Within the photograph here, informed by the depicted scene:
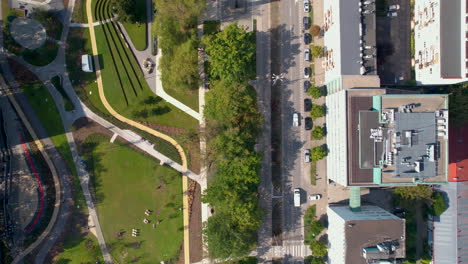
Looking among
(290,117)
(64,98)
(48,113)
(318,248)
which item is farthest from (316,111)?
(48,113)

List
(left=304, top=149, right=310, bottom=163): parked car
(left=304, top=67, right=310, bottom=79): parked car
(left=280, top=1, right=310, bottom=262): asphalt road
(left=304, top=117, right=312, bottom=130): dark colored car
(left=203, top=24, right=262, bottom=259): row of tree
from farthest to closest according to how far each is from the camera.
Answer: (left=304, top=117, right=312, bottom=130): dark colored car < (left=280, top=1, right=310, bottom=262): asphalt road < (left=304, top=149, right=310, bottom=163): parked car < (left=304, top=67, right=310, bottom=79): parked car < (left=203, top=24, right=262, bottom=259): row of tree

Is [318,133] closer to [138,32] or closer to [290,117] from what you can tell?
[290,117]

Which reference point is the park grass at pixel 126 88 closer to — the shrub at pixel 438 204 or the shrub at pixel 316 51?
the shrub at pixel 316 51

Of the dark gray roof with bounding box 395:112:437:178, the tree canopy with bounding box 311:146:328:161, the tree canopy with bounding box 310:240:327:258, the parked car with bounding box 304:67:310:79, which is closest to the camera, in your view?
the dark gray roof with bounding box 395:112:437:178

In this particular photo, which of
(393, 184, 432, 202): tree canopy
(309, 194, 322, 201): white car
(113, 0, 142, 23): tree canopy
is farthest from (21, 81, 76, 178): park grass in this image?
(393, 184, 432, 202): tree canopy

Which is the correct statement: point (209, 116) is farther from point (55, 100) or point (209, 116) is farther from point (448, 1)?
point (448, 1)

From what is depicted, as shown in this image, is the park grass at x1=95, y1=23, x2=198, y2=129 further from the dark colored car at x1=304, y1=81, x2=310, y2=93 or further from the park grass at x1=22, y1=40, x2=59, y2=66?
the dark colored car at x1=304, y1=81, x2=310, y2=93

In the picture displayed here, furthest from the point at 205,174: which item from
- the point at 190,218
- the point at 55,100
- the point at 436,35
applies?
the point at 436,35
